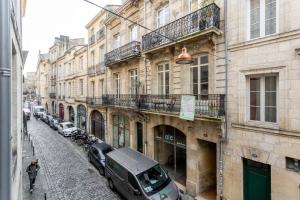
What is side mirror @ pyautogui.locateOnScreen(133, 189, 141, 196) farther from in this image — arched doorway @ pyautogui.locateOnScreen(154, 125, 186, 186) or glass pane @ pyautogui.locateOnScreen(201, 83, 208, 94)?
glass pane @ pyautogui.locateOnScreen(201, 83, 208, 94)

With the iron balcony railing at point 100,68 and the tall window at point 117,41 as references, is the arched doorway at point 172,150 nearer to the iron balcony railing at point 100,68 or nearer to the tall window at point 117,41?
the tall window at point 117,41

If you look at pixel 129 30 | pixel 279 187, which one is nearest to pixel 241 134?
pixel 279 187

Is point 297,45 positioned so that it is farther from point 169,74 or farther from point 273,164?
point 169,74

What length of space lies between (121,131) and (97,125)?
17.7ft

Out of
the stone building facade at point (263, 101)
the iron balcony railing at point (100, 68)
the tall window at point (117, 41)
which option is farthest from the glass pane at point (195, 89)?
the iron balcony railing at point (100, 68)

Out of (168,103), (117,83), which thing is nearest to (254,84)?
(168,103)

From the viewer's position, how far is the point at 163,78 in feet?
40.5

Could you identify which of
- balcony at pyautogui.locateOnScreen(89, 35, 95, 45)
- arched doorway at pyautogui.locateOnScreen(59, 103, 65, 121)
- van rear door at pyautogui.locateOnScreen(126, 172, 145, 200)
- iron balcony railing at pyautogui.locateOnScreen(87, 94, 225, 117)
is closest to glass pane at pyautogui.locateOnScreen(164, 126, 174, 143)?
iron balcony railing at pyautogui.locateOnScreen(87, 94, 225, 117)

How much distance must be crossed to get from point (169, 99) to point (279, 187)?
6.03 metres

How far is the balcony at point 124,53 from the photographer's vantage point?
13930 millimetres

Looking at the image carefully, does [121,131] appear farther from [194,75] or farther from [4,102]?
[4,102]

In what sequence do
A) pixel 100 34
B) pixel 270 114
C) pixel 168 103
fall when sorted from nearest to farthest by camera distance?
pixel 270 114
pixel 168 103
pixel 100 34

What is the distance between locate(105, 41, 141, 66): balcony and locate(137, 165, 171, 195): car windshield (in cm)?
727

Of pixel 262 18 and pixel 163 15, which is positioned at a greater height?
pixel 163 15
